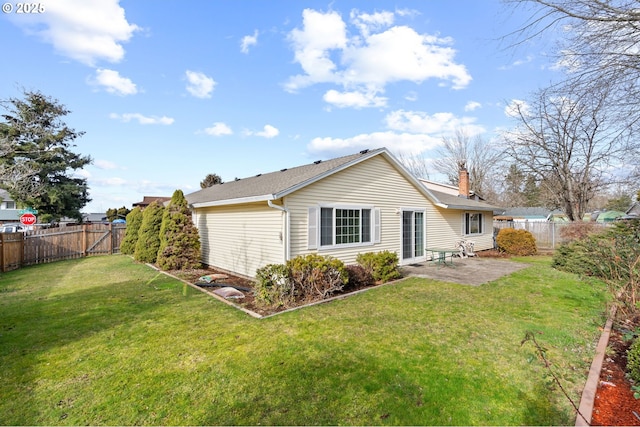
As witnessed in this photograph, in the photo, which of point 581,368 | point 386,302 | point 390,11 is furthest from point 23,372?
point 390,11

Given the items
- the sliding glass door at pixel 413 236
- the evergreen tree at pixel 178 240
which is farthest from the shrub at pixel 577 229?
the evergreen tree at pixel 178 240

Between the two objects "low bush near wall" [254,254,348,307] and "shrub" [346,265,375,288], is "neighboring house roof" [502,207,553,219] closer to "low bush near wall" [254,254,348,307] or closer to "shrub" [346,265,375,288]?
"shrub" [346,265,375,288]

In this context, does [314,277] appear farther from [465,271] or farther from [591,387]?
[465,271]

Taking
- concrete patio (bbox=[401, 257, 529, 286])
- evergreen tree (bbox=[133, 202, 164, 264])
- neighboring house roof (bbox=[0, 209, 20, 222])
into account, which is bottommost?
concrete patio (bbox=[401, 257, 529, 286])

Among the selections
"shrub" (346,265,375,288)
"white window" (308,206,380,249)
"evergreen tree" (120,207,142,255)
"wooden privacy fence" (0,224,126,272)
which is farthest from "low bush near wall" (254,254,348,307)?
"evergreen tree" (120,207,142,255)

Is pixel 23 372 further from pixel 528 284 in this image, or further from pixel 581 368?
pixel 528 284

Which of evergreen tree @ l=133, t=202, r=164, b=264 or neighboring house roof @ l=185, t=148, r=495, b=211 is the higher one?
neighboring house roof @ l=185, t=148, r=495, b=211

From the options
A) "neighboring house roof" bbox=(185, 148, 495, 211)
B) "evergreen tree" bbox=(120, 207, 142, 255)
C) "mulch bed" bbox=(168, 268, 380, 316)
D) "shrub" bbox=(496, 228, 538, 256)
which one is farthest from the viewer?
"shrub" bbox=(496, 228, 538, 256)

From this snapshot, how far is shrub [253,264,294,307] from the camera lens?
20.6ft

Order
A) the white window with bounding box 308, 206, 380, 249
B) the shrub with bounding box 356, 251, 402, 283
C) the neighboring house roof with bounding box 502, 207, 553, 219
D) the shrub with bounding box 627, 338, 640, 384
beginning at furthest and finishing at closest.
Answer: the neighboring house roof with bounding box 502, 207, 553, 219, the shrub with bounding box 356, 251, 402, 283, the white window with bounding box 308, 206, 380, 249, the shrub with bounding box 627, 338, 640, 384

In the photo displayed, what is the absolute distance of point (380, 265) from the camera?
8.51 meters

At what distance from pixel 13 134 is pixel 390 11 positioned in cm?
2589

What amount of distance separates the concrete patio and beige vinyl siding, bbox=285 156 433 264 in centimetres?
118

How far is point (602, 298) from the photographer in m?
6.88
